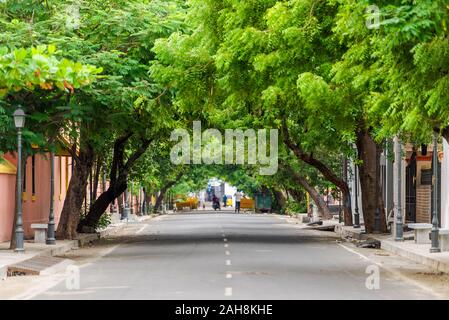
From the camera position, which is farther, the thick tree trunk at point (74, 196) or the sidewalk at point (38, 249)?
the thick tree trunk at point (74, 196)

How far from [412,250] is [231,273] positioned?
31.0ft

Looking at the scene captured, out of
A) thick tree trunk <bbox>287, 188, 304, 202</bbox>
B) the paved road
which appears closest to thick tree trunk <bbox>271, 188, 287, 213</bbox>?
thick tree trunk <bbox>287, 188, 304, 202</bbox>

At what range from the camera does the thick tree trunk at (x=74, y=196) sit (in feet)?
130

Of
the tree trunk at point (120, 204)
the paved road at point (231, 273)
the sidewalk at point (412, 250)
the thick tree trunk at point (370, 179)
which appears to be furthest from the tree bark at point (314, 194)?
the paved road at point (231, 273)

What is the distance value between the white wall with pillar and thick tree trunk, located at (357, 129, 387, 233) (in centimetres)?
238

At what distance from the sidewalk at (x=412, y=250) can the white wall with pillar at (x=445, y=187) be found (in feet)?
6.95

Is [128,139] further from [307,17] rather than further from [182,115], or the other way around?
[307,17]

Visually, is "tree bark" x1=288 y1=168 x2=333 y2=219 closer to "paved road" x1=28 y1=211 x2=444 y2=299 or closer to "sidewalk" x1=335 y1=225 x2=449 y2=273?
"sidewalk" x1=335 y1=225 x2=449 y2=273

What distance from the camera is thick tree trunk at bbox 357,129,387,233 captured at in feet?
138

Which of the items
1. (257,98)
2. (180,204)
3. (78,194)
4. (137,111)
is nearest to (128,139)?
(78,194)

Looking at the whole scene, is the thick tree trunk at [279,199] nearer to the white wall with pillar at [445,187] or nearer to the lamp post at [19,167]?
the white wall with pillar at [445,187]

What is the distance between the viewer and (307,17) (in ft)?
82.5

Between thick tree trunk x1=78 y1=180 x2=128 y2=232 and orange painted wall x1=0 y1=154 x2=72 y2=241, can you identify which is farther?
thick tree trunk x1=78 y1=180 x2=128 y2=232
